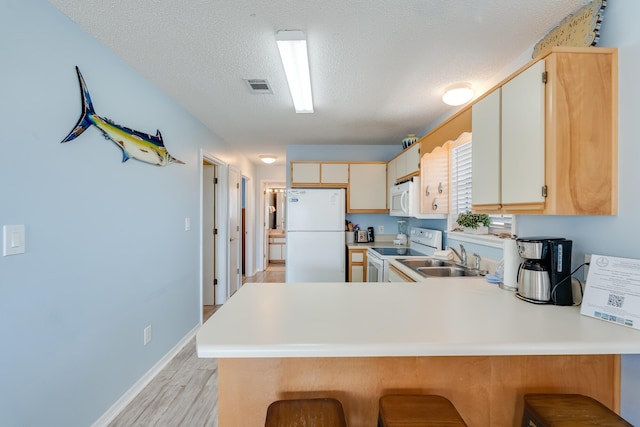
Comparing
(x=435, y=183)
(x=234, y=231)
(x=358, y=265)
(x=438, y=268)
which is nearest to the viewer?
(x=438, y=268)

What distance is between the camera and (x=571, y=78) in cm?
121

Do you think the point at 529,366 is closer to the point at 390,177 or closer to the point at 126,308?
the point at 126,308

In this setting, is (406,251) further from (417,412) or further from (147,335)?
(147,335)

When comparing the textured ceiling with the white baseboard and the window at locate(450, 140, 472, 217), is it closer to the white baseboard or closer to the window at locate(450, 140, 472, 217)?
the window at locate(450, 140, 472, 217)

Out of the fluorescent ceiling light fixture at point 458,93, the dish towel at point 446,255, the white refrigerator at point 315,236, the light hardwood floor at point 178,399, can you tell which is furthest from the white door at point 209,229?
the fluorescent ceiling light fixture at point 458,93

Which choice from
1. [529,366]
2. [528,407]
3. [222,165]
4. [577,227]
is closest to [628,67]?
[577,227]

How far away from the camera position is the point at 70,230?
1.54m

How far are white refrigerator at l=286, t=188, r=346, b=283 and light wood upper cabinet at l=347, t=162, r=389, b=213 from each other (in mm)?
297

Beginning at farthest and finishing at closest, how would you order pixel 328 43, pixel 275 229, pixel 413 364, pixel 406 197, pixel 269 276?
pixel 275 229 < pixel 269 276 < pixel 406 197 < pixel 328 43 < pixel 413 364

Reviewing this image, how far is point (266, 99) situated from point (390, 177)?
2044 millimetres

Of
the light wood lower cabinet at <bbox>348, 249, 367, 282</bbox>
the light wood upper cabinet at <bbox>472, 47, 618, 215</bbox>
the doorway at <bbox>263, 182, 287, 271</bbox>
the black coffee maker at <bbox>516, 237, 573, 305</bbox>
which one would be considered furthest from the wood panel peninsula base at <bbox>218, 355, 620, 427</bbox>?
the doorway at <bbox>263, 182, 287, 271</bbox>

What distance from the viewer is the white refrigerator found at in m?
3.84

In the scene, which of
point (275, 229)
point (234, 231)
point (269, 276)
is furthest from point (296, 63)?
point (275, 229)

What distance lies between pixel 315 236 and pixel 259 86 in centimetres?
209
